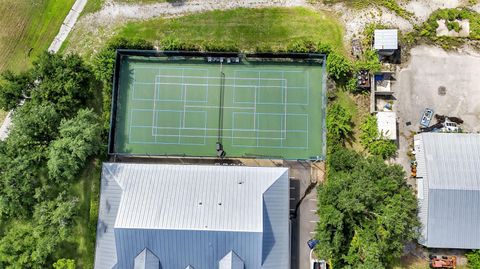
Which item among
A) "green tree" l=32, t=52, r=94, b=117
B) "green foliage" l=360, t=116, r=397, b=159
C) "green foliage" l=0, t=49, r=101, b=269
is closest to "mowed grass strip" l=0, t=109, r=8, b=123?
"green foliage" l=0, t=49, r=101, b=269

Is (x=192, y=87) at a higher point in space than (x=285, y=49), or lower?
lower

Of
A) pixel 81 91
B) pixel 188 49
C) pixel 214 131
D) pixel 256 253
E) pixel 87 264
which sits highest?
pixel 188 49

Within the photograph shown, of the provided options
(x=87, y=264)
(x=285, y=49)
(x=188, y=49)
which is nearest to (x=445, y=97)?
(x=285, y=49)

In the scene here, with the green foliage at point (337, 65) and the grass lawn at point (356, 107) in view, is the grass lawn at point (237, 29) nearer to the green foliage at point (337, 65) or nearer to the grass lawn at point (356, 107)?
the green foliage at point (337, 65)

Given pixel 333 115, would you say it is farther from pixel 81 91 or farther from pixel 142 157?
pixel 81 91

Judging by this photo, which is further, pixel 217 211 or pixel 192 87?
pixel 192 87

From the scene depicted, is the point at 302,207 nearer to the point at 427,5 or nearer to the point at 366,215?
the point at 366,215
